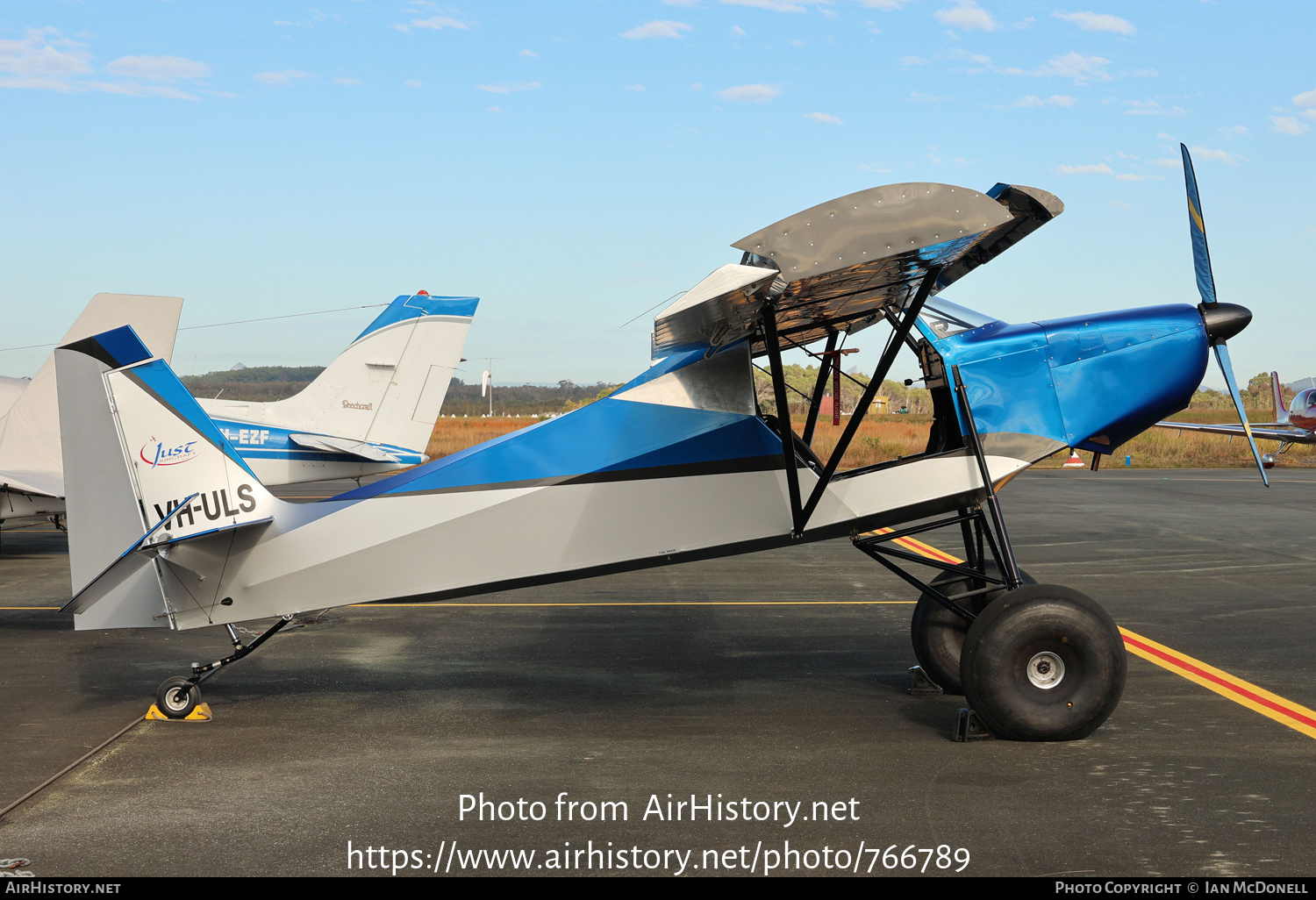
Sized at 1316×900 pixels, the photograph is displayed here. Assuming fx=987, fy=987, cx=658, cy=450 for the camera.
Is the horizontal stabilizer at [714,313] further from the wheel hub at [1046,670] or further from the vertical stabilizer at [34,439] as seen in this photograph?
the vertical stabilizer at [34,439]

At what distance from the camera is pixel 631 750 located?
5660 millimetres

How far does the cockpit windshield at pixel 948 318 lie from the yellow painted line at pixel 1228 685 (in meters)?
3.01

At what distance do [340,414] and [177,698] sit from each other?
931cm

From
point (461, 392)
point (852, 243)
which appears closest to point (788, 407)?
point (852, 243)

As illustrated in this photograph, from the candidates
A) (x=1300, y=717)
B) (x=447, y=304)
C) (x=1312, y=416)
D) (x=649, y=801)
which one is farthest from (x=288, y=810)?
(x=1312, y=416)

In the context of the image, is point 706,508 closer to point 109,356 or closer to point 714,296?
point 714,296

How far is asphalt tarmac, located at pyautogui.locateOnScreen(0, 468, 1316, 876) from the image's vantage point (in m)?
4.29

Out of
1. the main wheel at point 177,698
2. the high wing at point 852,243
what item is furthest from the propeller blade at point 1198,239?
the main wheel at point 177,698

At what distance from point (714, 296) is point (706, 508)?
1895 mm

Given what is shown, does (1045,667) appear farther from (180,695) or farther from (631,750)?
(180,695)

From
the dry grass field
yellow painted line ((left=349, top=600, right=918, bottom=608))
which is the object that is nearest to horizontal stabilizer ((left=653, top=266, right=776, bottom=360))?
the dry grass field

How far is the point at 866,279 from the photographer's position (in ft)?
18.6

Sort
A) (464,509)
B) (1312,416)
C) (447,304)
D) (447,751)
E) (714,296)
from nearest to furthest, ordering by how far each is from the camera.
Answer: (714,296)
(447,751)
(464,509)
(447,304)
(1312,416)

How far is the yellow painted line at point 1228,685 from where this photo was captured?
19.9ft
